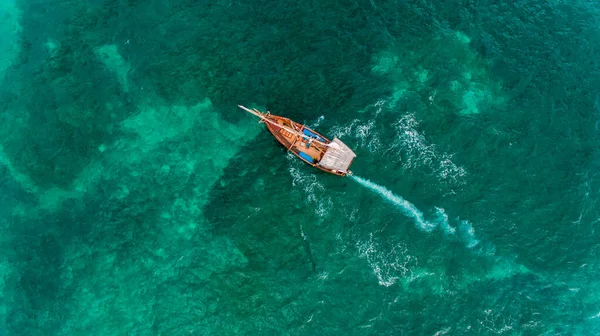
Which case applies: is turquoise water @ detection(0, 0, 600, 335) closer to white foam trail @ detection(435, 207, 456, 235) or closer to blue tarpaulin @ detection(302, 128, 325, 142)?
white foam trail @ detection(435, 207, 456, 235)

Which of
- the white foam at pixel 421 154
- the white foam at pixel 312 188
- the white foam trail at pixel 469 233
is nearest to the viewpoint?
the white foam trail at pixel 469 233

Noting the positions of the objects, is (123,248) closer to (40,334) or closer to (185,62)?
(40,334)

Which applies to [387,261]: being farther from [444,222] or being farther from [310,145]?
[310,145]

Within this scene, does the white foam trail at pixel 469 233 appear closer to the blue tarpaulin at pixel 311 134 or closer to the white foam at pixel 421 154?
the white foam at pixel 421 154

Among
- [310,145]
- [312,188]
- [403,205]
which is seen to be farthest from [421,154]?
[312,188]

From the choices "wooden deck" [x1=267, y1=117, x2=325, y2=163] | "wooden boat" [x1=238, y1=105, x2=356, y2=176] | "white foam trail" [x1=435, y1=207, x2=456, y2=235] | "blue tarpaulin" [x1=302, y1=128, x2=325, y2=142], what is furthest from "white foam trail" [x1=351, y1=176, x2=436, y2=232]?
"blue tarpaulin" [x1=302, y1=128, x2=325, y2=142]

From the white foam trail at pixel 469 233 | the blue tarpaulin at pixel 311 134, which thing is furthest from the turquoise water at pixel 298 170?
the blue tarpaulin at pixel 311 134
